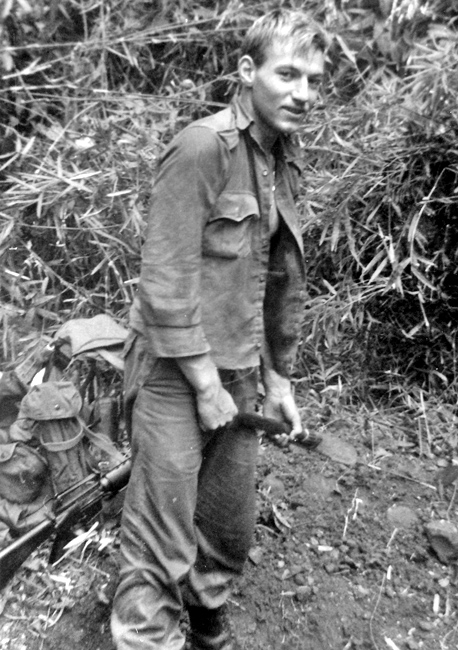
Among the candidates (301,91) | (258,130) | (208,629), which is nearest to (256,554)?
(208,629)

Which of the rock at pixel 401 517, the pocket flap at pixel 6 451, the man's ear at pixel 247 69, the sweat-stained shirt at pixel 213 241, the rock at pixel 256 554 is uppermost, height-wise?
the man's ear at pixel 247 69

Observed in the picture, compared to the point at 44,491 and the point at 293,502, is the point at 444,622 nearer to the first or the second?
the point at 293,502

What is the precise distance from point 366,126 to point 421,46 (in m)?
0.50

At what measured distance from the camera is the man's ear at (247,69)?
2031 mm

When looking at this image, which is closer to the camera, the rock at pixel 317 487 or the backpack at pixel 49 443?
the backpack at pixel 49 443

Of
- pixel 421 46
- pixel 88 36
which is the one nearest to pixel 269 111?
pixel 421 46

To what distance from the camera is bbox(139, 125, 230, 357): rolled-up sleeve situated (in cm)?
189

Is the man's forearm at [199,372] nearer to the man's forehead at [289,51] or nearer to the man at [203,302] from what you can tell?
the man at [203,302]

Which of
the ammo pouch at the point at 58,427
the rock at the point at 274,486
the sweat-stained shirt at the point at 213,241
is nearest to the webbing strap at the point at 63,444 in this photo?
the ammo pouch at the point at 58,427

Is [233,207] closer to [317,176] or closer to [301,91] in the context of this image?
[301,91]

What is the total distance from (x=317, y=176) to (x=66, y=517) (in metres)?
2.29

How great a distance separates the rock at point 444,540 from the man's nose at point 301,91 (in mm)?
1953

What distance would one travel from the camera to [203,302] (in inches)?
82.0

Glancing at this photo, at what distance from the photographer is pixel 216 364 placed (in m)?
2.14
